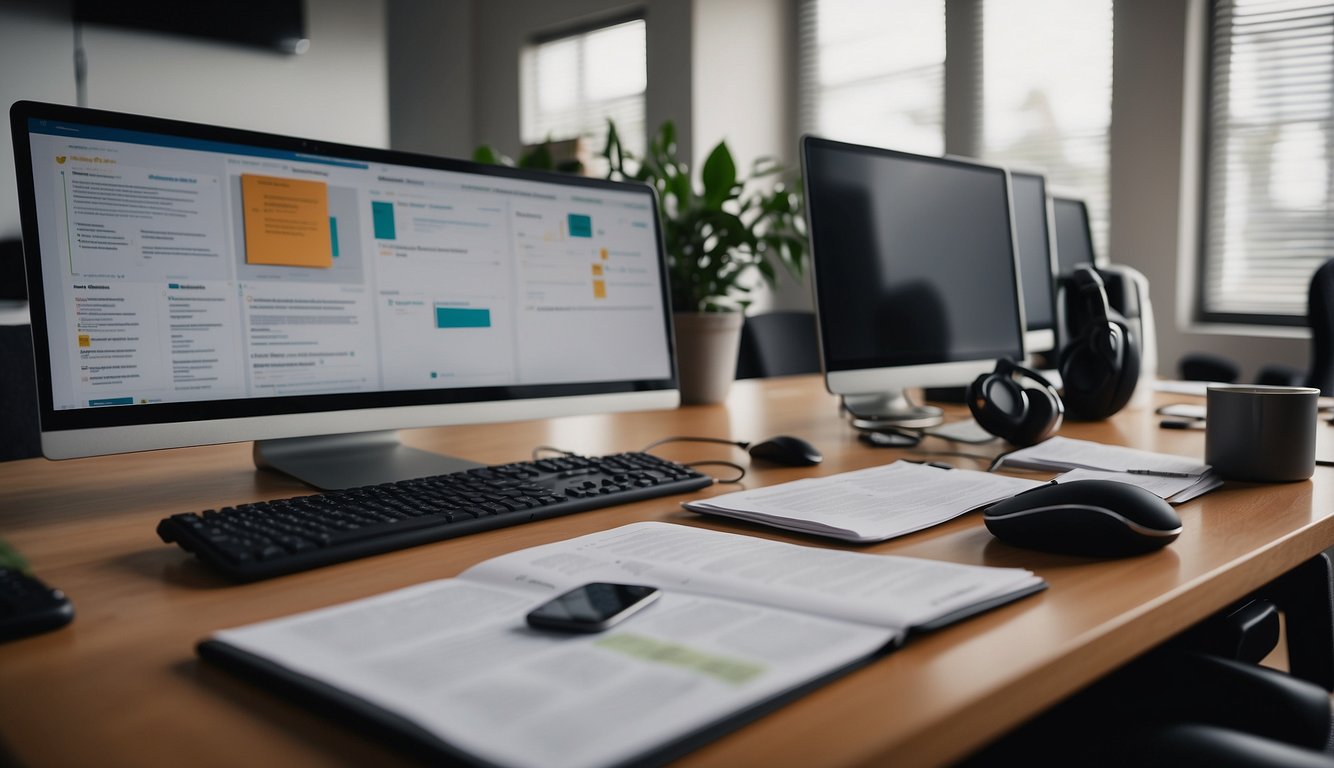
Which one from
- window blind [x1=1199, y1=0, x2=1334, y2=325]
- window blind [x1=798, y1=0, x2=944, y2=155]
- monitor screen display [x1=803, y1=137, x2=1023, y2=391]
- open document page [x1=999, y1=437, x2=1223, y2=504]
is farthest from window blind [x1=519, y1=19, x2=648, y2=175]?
open document page [x1=999, y1=437, x2=1223, y2=504]

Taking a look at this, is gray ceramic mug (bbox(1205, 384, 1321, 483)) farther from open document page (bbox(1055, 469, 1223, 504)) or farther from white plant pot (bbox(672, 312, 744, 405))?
white plant pot (bbox(672, 312, 744, 405))

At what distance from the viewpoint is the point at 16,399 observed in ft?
4.41

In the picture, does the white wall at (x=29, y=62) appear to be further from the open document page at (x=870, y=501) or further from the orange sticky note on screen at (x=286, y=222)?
the open document page at (x=870, y=501)

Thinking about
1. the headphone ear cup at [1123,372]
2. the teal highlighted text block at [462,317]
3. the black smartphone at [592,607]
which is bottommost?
the black smartphone at [592,607]

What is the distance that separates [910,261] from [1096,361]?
1.20ft

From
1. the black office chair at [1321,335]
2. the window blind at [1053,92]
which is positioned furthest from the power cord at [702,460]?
the window blind at [1053,92]

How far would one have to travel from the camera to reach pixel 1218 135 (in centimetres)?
362

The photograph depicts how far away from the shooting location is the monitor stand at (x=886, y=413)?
1543 mm

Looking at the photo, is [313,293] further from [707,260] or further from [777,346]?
[777,346]

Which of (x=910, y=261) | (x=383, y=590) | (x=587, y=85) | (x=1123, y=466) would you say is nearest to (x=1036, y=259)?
(x=910, y=261)

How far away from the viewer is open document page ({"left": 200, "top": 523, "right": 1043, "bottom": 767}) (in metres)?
0.42

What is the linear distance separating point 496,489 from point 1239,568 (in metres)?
0.64

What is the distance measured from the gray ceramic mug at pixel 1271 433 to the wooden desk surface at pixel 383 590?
3 centimetres

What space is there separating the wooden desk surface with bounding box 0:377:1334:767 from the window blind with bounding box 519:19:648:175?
4217 mm
